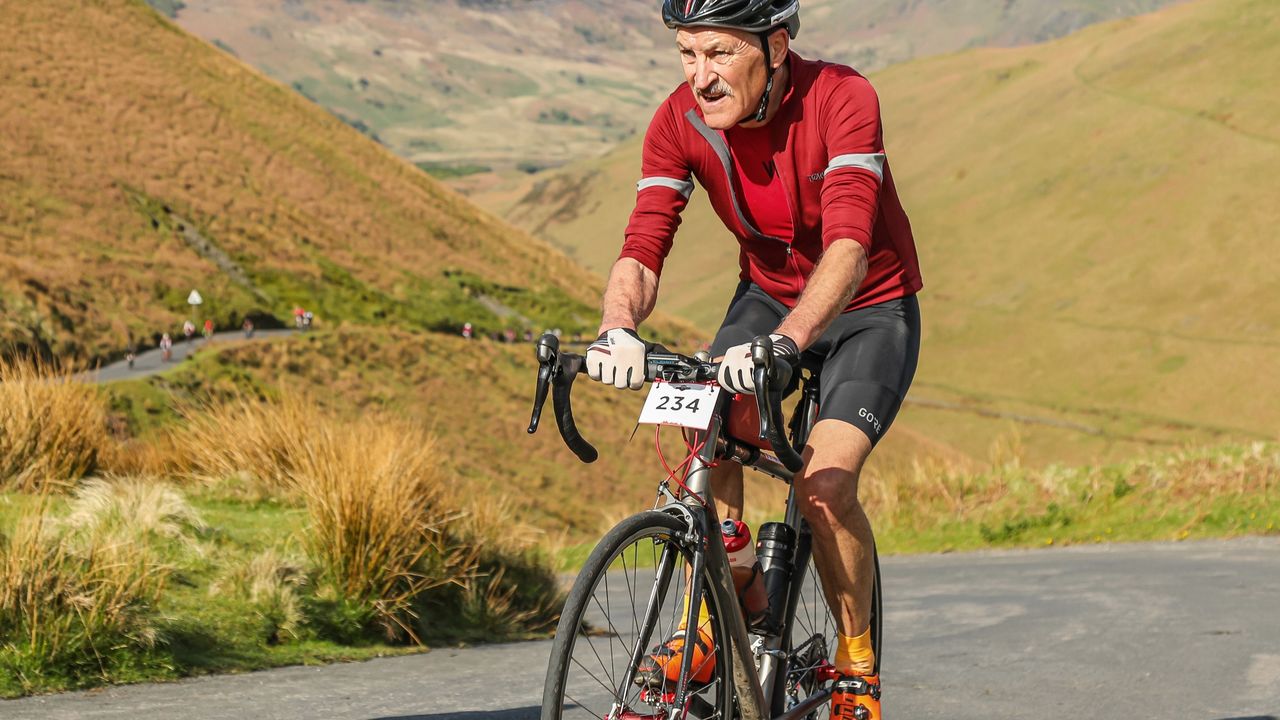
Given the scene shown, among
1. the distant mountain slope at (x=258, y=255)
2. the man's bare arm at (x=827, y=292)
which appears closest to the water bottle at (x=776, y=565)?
the man's bare arm at (x=827, y=292)

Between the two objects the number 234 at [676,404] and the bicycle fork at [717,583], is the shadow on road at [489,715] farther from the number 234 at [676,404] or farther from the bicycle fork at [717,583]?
the number 234 at [676,404]

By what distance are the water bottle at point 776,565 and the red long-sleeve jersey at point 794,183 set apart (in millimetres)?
724

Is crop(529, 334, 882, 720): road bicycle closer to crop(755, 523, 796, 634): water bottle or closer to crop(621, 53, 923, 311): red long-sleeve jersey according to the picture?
crop(755, 523, 796, 634): water bottle

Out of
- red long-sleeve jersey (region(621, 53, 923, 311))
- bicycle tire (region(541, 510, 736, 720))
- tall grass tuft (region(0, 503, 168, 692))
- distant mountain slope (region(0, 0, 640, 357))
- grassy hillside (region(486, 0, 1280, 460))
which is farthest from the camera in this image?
grassy hillside (region(486, 0, 1280, 460))

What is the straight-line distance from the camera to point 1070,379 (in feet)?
289

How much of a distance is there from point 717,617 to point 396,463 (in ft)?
12.2

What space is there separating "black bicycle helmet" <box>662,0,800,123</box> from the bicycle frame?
103 cm

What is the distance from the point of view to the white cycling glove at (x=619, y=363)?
353 centimetres

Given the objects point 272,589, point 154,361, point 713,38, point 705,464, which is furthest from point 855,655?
point 154,361

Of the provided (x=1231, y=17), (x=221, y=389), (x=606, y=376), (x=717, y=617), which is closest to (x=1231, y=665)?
(x=717, y=617)

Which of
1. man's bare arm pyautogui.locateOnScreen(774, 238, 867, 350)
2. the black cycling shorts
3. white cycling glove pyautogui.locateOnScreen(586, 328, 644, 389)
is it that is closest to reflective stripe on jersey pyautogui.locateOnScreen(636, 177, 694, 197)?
the black cycling shorts

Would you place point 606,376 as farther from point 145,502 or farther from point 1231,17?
point 1231,17

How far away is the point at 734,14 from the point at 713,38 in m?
0.11

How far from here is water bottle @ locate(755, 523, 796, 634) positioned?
4.06m
